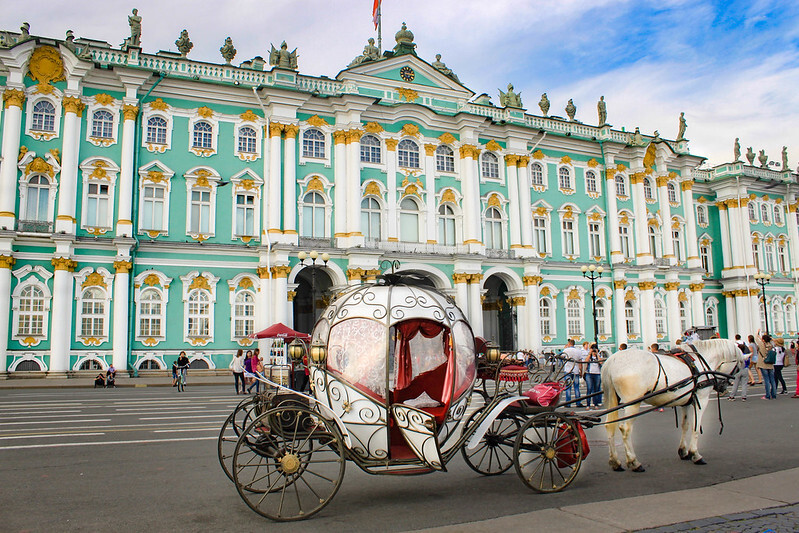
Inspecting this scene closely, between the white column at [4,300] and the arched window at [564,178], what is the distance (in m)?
31.6

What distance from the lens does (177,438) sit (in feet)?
39.9

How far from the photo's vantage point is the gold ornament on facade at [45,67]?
96.9 ft

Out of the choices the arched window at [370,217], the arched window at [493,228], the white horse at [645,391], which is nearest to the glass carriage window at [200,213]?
the arched window at [370,217]

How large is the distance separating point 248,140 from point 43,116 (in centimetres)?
950

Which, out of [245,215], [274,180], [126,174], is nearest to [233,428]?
[126,174]

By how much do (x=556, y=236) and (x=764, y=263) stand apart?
22727mm

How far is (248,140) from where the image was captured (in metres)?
33.8

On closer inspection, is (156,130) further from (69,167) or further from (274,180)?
(274,180)

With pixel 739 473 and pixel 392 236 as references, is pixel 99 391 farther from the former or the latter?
pixel 739 473

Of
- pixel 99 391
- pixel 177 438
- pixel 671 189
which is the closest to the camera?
pixel 177 438

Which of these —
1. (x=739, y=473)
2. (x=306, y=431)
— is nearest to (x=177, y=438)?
(x=306, y=431)

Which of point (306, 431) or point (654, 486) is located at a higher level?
point (306, 431)

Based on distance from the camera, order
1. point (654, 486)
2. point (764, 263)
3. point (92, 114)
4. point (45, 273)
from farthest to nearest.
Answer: point (764, 263) → point (92, 114) → point (45, 273) → point (654, 486)

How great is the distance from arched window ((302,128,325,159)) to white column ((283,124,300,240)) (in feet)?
2.30
